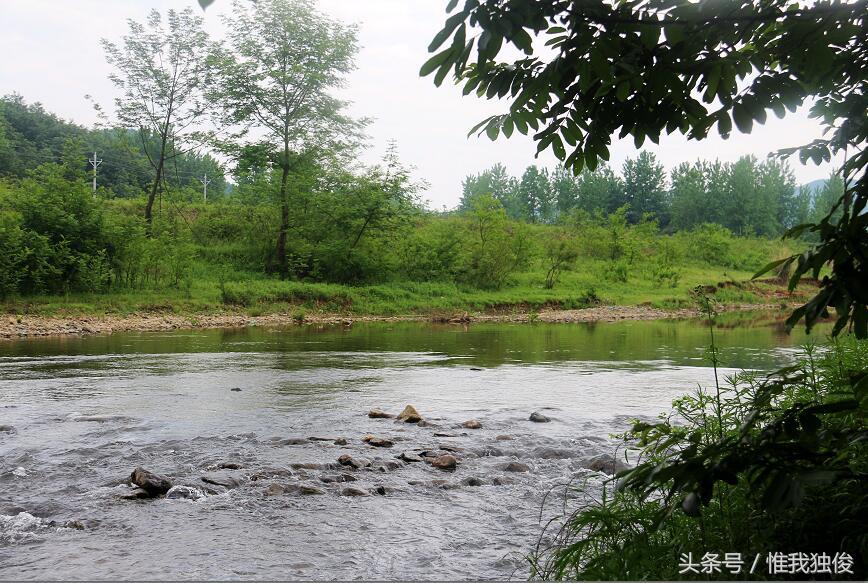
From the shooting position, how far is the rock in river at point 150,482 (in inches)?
211

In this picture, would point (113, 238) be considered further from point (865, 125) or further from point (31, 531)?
point (865, 125)

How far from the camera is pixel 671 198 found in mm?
86500

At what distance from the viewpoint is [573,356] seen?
15250mm

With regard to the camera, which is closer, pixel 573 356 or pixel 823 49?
pixel 823 49

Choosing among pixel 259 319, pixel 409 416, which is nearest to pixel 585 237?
pixel 259 319

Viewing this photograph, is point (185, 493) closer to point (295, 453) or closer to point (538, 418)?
point (295, 453)

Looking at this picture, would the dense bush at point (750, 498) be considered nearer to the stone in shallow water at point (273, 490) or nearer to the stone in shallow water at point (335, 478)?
the stone in shallow water at point (335, 478)

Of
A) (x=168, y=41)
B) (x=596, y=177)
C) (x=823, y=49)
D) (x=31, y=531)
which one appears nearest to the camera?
(x=823, y=49)

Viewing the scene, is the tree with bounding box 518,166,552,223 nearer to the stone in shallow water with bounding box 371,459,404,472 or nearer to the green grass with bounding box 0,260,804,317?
the green grass with bounding box 0,260,804,317

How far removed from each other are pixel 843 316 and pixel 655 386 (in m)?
9.04

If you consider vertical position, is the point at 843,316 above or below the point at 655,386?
above

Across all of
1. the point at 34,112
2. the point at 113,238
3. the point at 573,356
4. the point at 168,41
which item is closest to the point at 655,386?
the point at 573,356

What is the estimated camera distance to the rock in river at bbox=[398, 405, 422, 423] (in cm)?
820

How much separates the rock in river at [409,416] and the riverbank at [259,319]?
35.4ft
